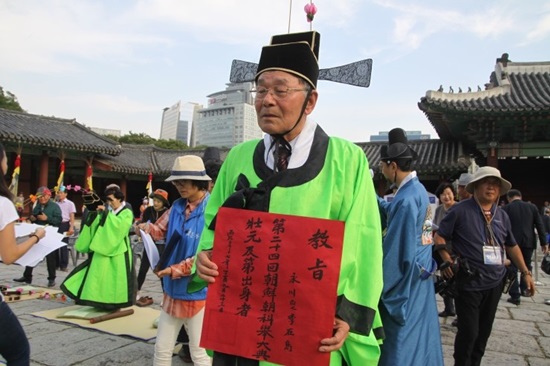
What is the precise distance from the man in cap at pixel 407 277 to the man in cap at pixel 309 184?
0.86 metres

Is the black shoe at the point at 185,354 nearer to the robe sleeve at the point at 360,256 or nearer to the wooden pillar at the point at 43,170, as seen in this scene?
the robe sleeve at the point at 360,256

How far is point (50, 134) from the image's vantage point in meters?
18.6

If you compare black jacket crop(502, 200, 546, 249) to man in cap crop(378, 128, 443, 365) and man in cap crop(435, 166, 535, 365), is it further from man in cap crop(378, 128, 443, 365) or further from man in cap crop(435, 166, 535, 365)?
man in cap crop(378, 128, 443, 365)

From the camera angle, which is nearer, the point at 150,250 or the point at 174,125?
the point at 150,250

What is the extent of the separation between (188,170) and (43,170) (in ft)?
55.4

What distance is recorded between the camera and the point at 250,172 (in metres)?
1.77

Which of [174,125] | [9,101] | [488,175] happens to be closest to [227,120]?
[9,101]

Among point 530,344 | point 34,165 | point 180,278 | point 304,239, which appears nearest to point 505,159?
point 530,344

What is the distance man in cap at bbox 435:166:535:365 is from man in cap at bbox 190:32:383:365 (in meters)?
1.91

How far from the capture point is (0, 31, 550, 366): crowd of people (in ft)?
5.12

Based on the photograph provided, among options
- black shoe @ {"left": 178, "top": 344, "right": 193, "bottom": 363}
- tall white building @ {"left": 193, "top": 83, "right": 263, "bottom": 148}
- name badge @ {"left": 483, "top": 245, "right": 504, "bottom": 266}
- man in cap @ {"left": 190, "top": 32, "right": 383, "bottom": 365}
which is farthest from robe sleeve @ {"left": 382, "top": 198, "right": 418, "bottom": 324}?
tall white building @ {"left": 193, "top": 83, "right": 263, "bottom": 148}

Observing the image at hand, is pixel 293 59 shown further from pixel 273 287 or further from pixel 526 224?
pixel 526 224

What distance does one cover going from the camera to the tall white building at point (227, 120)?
39.7 metres

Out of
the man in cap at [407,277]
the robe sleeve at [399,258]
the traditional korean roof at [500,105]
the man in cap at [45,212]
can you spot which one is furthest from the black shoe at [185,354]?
the traditional korean roof at [500,105]
